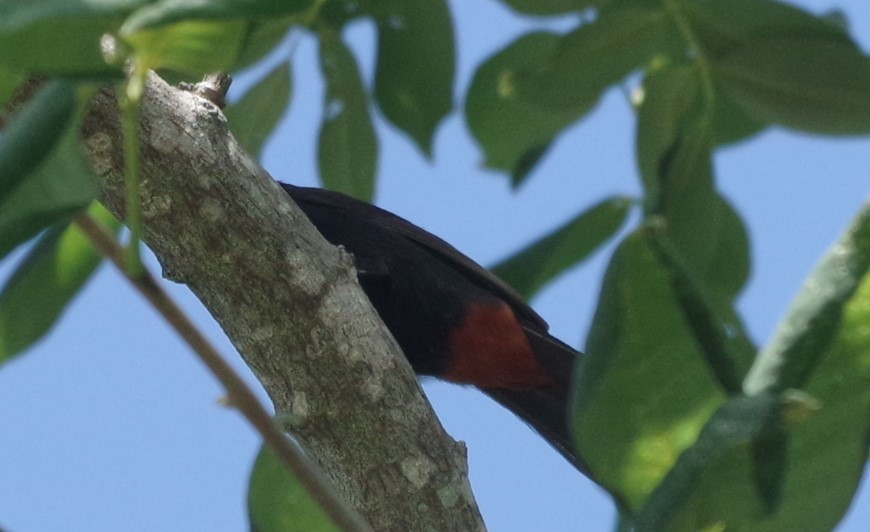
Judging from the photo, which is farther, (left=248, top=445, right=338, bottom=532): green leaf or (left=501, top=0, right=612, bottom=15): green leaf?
(left=501, top=0, right=612, bottom=15): green leaf

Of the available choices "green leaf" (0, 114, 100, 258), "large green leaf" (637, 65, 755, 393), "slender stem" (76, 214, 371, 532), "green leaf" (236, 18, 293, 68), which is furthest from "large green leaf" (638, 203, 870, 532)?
"green leaf" (236, 18, 293, 68)

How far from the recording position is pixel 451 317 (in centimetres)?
365

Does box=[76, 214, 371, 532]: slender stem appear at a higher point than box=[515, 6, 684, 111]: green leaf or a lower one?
lower

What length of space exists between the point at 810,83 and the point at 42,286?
1.28 meters

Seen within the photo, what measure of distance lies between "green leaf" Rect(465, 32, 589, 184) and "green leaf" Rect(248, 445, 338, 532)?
4.52 feet

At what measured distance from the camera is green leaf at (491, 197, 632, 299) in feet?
7.95

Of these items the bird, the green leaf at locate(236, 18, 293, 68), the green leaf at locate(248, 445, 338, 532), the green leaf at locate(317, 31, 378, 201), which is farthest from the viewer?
the bird

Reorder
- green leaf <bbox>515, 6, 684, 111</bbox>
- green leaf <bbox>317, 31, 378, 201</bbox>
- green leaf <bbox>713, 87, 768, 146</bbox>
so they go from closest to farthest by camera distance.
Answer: green leaf <bbox>515, 6, 684, 111</bbox>
green leaf <bbox>713, 87, 768, 146</bbox>
green leaf <bbox>317, 31, 378, 201</bbox>

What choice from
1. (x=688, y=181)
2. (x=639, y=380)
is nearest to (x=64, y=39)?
(x=639, y=380)

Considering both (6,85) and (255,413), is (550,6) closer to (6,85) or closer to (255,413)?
(6,85)

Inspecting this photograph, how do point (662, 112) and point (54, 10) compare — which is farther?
point (662, 112)

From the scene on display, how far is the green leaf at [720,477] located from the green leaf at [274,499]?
0.50m

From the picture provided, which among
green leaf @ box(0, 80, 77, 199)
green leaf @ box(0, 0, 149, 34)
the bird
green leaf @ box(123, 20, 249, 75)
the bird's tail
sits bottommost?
the bird's tail

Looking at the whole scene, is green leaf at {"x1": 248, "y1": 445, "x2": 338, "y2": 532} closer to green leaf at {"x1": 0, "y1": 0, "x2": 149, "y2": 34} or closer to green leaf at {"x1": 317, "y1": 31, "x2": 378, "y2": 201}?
green leaf at {"x1": 0, "y1": 0, "x2": 149, "y2": 34}
